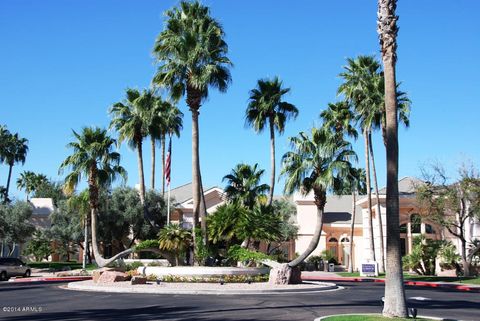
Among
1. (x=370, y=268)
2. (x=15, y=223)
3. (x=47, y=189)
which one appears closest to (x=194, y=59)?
(x=370, y=268)

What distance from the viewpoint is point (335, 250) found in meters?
55.2

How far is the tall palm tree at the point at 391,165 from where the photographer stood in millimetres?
13453

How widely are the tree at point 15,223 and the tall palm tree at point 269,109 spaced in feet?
78.0

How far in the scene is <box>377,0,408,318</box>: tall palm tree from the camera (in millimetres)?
13453

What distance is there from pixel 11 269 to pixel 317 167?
22.3 m

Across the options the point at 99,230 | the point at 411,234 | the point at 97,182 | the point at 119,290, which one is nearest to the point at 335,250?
the point at 411,234

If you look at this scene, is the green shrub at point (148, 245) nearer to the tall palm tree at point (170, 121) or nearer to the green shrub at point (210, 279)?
the green shrub at point (210, 279)

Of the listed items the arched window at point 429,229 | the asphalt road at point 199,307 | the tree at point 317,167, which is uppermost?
the tree at point 317,167

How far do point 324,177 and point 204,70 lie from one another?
29.2ft

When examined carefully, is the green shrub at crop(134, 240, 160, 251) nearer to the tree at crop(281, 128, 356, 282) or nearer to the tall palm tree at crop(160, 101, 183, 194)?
the tree at crop(281, 128, 356, 282)

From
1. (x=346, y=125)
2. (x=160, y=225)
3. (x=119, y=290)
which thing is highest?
(x=346, y=125)

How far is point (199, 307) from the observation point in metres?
17.1

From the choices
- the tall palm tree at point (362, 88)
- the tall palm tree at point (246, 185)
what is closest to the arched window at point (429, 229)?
the tall palm tree at point (362, 88)

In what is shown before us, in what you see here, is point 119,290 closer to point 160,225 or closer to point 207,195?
point 160,225
